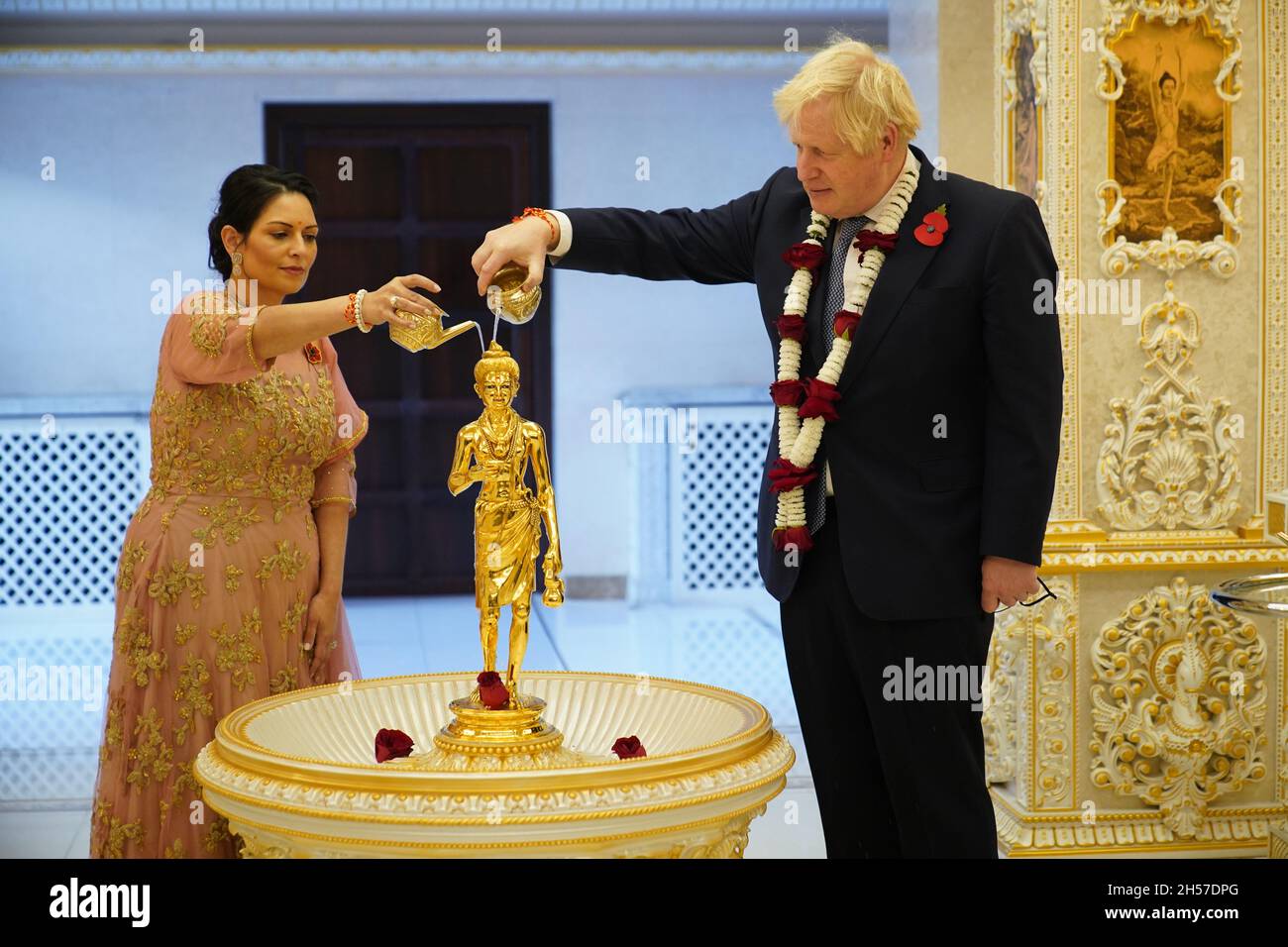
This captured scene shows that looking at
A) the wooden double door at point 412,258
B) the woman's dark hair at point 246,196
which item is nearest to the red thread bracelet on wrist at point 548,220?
the woman's dark hair at point 246,196

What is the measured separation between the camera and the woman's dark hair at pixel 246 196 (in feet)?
9.34

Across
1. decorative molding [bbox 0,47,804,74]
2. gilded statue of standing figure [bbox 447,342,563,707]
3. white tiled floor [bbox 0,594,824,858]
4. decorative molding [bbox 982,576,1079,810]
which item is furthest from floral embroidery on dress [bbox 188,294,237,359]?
decorative molding [bbox 0,47,804,74]

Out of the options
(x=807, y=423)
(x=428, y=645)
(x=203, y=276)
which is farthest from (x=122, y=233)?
(x=807, y=423)

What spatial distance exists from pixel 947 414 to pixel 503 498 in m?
0.78

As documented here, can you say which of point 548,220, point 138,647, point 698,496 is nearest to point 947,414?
point 548,220

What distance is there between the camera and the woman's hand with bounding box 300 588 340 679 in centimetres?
287

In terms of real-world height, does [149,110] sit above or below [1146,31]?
above

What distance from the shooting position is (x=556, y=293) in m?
9.52

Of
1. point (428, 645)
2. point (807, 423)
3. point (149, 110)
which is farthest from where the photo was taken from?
point (149, 110)

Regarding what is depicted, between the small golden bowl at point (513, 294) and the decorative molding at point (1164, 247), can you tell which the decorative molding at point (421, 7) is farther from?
the small golden bowl at point (513, 294)

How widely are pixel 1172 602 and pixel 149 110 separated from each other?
24.1 feet

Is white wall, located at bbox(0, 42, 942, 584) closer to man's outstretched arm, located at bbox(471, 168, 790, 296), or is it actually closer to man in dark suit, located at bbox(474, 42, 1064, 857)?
man's outstretched arm, located at bbox(471, 168, 790, 296)

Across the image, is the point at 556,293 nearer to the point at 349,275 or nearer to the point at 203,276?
the point at 349,275

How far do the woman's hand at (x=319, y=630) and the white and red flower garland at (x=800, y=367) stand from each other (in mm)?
1005
